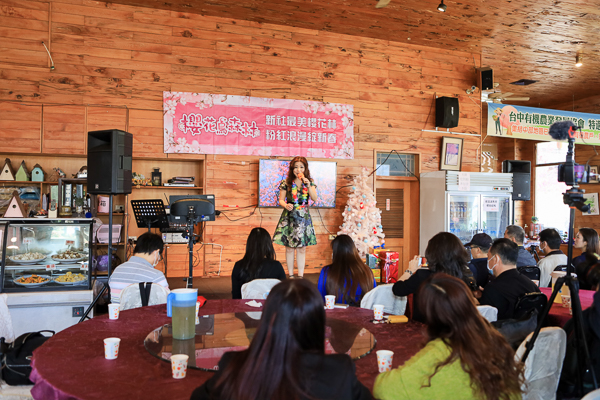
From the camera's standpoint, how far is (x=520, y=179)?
25.7ft

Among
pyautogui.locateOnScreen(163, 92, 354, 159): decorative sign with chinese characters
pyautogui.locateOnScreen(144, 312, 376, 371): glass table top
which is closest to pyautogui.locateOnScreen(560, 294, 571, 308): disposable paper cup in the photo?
pyautogui.locateOnScreen(144, 312, 376, 371): glass table top

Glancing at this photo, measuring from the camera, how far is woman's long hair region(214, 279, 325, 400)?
3.78 ft

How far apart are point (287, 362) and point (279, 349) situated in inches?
1.5

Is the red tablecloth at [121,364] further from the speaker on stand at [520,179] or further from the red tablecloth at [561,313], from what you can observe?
the speaker on stand at [520,179]

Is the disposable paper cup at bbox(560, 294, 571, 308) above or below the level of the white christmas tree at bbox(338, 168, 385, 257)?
below

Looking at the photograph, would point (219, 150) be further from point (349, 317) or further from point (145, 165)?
point (349, 317)

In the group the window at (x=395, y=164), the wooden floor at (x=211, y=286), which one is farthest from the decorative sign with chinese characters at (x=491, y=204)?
the wooden floor at (x=211, y=286)

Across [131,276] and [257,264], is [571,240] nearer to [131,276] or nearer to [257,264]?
[257,264]

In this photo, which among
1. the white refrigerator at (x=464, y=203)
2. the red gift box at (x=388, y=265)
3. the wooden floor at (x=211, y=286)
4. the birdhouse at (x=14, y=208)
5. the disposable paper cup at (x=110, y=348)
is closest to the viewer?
the disposable paper cup at (x=110, y=348)

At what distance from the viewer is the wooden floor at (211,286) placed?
224 inches

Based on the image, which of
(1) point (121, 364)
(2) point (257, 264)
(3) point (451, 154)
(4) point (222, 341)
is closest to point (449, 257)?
(2) point (257, 264)

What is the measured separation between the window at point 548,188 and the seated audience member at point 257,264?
9851 mm

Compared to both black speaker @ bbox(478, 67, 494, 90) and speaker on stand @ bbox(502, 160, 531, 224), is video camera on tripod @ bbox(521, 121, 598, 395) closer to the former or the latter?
speaker on stand @ bbox(502, 160, 531, 224)

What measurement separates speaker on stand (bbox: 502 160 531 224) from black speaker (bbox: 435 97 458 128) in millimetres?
1284
